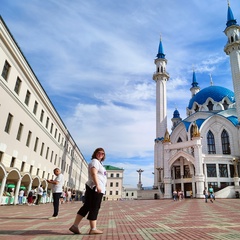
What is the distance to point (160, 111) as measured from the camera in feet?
164

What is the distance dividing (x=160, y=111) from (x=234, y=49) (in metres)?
19.0

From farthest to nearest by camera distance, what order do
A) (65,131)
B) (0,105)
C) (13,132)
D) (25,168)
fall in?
1. (65,131)
2. (25,168)
3. (13,132)
4. (0,105)

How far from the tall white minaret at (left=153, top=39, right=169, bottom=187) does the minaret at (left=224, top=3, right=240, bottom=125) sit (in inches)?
586

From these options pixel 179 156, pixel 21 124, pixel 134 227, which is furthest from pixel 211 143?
pixel 134 227

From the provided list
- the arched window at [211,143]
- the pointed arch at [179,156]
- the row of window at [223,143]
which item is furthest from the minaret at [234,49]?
the pointed arch at [179,156]

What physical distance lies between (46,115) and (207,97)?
38799 mm

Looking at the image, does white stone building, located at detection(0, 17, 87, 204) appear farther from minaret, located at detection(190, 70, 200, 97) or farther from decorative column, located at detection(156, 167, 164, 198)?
minaret, located at detection(190, 70, 200, 97)

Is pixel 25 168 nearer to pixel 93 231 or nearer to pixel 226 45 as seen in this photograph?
pixel 93 231

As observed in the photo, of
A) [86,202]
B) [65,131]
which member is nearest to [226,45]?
[65,131]

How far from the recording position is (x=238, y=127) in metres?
40.3

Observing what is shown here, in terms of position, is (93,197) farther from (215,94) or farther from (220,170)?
(215,94)

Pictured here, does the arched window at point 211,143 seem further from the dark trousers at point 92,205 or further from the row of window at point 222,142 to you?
the dark trousers at point 92,205

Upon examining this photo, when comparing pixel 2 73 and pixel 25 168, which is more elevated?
pixel 2 73

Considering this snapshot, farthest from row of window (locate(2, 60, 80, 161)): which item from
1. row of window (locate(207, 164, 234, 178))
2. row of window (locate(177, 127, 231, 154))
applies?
row of window (locate(177, 127, 231, 154))
